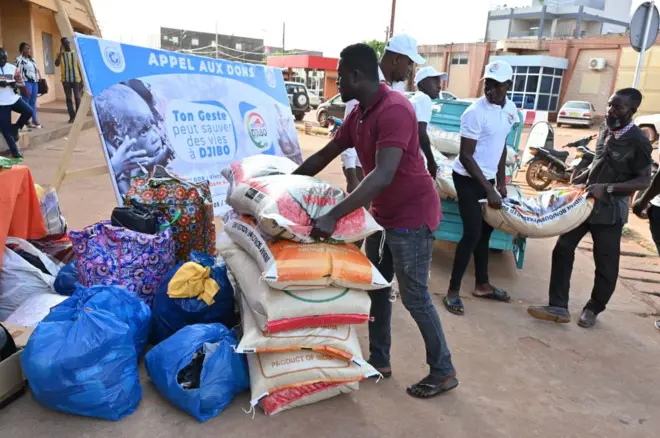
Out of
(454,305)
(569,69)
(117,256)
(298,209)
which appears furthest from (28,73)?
(569,69)

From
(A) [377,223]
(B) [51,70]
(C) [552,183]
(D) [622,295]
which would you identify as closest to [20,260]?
(A) [377,223]

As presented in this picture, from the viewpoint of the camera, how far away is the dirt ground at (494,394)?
2201 millimetres

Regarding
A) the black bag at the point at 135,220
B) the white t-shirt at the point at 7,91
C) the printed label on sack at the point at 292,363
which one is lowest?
the printed label on sack at the point at 292,363

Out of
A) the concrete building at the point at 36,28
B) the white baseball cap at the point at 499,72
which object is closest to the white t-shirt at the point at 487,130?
the white baseball cap at the point at 499,72

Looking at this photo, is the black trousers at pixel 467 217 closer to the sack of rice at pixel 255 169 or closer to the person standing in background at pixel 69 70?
the sack of rice at pixel 255 169

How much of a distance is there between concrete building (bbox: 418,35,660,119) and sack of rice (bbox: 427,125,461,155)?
2218 cm

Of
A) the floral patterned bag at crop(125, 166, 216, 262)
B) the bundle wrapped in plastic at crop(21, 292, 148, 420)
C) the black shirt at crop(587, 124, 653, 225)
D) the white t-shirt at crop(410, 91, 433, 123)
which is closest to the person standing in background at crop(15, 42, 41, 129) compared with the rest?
the floral patterned bag at crop(125, 166, 216, 262)

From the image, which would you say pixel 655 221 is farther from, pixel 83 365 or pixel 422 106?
pixel 83 365

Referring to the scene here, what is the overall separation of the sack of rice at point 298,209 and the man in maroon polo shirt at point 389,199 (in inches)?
3.8

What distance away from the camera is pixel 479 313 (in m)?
3.70

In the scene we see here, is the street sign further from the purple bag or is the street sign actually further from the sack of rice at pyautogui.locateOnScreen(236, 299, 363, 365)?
the purple bag

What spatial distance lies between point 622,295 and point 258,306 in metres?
3.61

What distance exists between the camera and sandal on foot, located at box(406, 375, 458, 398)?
2531 millimetres

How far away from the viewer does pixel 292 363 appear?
2314 mm
